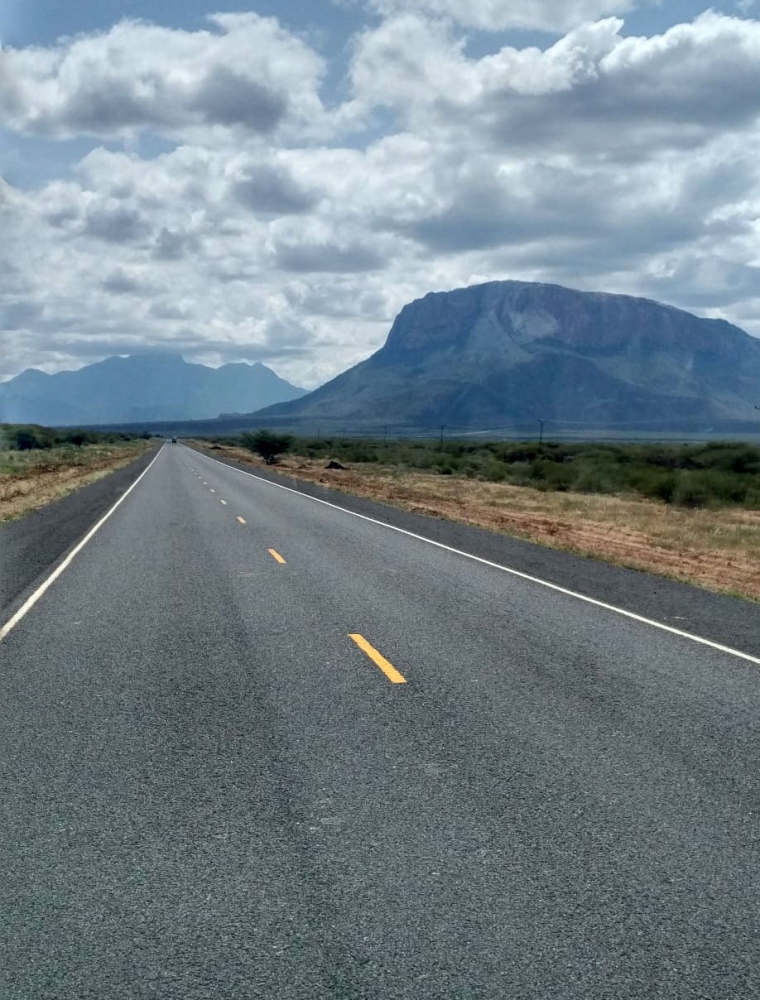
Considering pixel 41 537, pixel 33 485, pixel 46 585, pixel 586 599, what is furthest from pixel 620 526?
pixel 33 485

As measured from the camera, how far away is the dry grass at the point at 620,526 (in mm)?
19062

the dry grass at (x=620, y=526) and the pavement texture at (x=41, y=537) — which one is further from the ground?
the pavement texture at (x=41, y=537)

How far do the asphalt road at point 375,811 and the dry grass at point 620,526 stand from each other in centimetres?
799

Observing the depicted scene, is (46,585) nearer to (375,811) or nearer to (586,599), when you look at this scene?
(586,599)

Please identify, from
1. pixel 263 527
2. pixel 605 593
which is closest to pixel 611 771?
pixel 605 593

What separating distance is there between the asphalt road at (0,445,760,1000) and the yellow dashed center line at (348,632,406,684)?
5 centimetres

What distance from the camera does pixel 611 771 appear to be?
637 centimetres

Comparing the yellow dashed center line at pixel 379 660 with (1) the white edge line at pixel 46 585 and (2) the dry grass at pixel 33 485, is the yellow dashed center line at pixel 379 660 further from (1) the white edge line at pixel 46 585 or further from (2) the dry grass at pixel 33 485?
(2) the dry grass at pixel 33 485

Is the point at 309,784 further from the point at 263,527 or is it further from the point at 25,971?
the point at 263,527

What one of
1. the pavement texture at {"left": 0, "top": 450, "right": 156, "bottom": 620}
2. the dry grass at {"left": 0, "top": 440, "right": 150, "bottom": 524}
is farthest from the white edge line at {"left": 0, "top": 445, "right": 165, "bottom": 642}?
the dry grass at {"left": 0, "top": 440, "right": 150, "bottom": 524}

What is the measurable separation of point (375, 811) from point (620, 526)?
23396mm

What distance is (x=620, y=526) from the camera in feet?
92.1

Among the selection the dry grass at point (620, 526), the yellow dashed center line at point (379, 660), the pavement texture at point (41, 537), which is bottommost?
the dry grass at point (620, 526)

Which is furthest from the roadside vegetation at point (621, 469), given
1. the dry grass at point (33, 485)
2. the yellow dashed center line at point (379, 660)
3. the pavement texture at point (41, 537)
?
the yellow dashed center line at point (379, 660)
